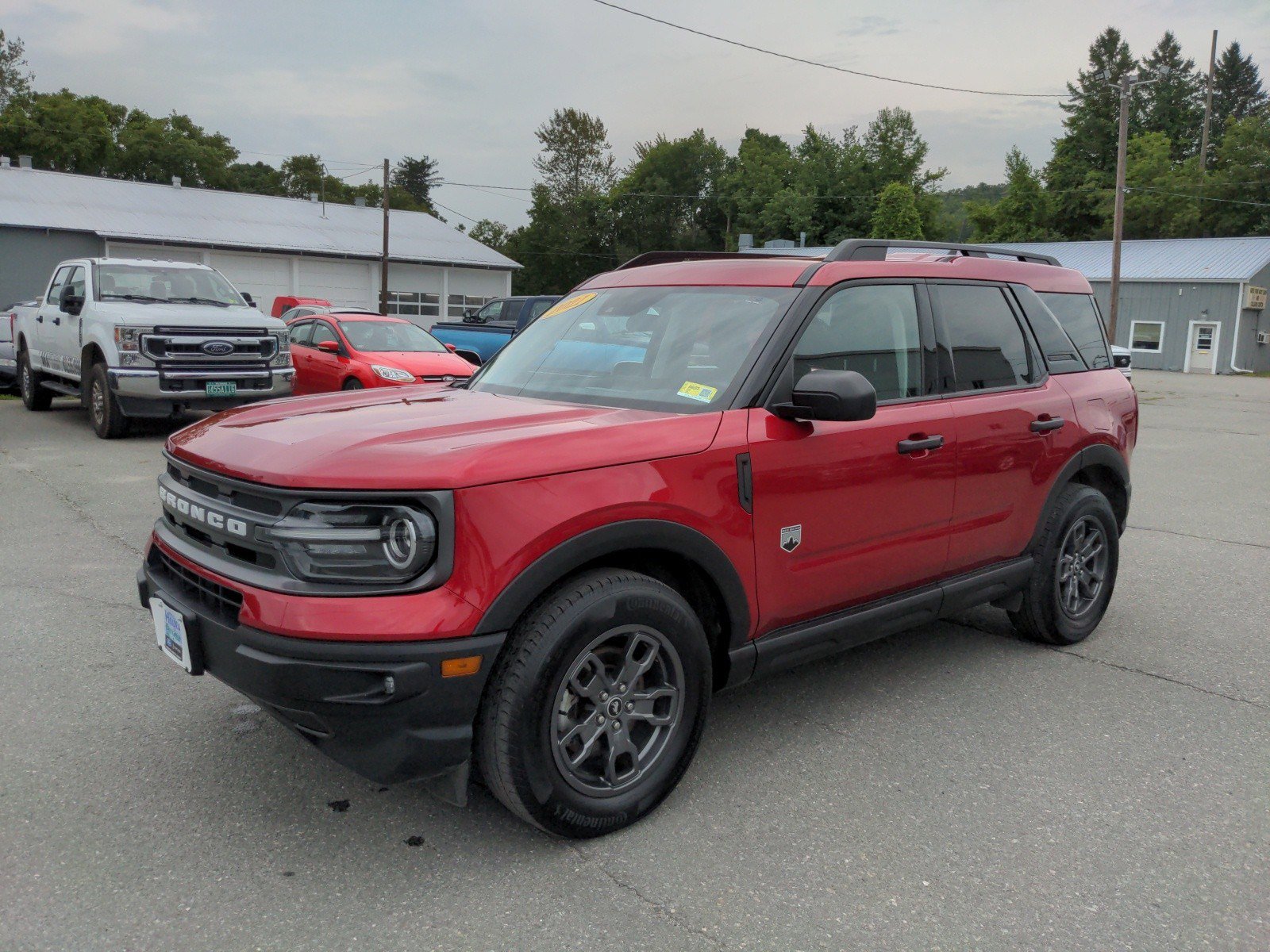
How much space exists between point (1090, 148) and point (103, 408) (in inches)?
2897

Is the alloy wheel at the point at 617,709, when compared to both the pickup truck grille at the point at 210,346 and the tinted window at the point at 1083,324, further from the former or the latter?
the pickup truck grille at the point at 210,346

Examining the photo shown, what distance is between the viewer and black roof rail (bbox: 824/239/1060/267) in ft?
13.2

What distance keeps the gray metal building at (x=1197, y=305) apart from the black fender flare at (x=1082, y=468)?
37.9m

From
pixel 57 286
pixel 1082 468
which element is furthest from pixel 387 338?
pixel 1082 468

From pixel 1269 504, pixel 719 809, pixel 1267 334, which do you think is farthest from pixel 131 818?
pixel 1267 334

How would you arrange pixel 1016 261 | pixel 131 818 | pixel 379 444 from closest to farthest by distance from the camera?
→ 1. pixel 379 444
2. pixel 131 818
3. pixel 1016 261

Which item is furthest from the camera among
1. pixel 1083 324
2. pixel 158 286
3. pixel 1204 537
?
pixel 158 286

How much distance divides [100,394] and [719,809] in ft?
36.3

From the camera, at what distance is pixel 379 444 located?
2.94 m

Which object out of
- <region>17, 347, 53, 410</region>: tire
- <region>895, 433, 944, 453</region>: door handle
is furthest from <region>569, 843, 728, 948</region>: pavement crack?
<region>17, 347, 53, 410</region>: tire

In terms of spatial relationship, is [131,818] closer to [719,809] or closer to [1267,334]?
[719,809]

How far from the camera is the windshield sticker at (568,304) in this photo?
446 cm

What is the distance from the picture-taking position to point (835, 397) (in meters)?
3.32

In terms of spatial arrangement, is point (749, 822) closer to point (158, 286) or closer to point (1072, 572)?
point (1072, 572)
